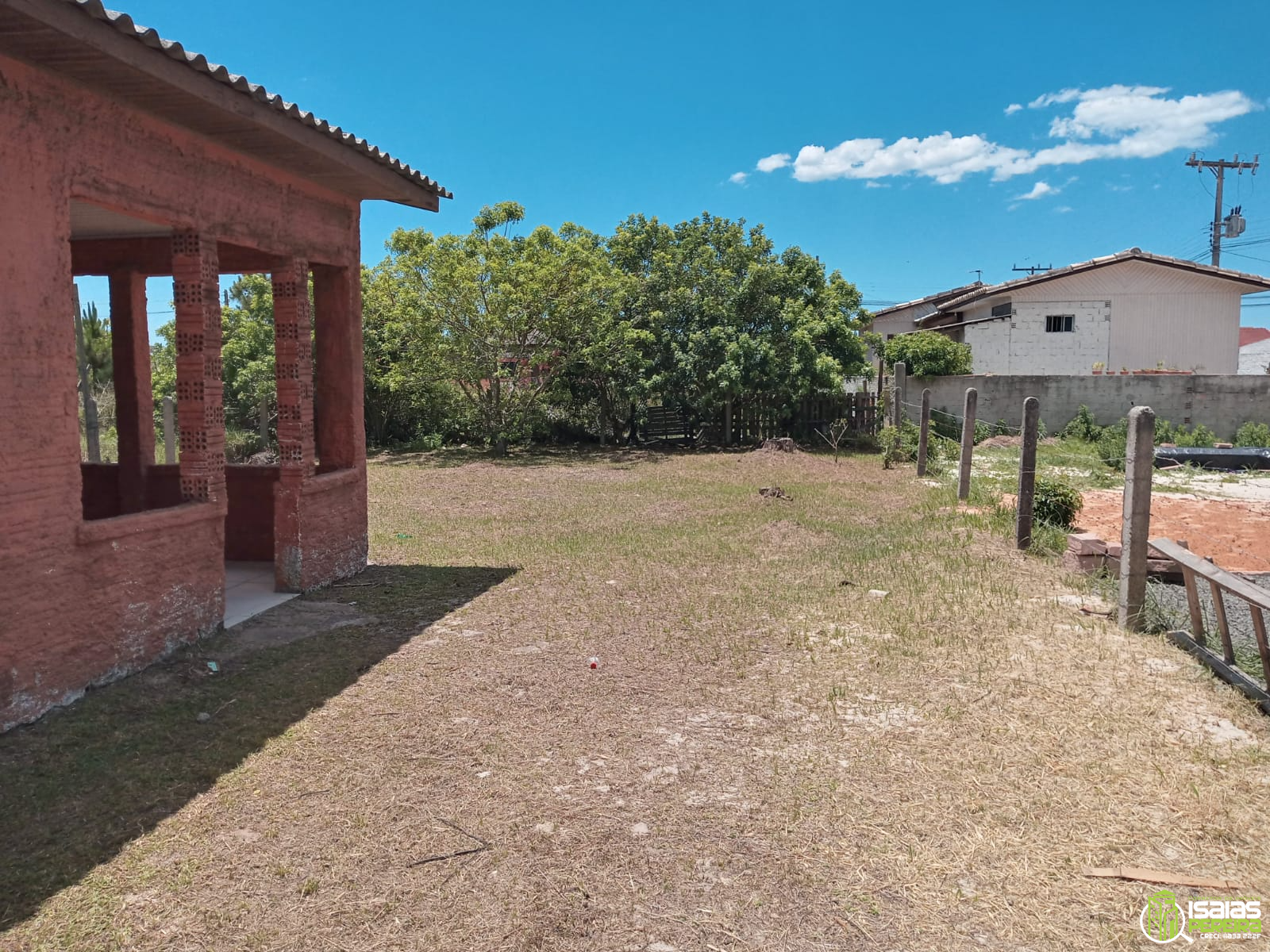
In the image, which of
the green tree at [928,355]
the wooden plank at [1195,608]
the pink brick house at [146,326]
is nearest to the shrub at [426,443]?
the green tree at [928,355]

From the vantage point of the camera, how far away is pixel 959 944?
282cm

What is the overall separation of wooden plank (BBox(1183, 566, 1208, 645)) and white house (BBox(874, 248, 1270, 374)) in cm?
2373

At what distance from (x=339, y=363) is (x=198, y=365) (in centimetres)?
202

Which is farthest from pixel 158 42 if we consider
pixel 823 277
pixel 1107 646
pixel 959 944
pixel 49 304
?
pixel 823 277

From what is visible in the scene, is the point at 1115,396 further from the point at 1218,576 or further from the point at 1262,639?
the point at 1262,639

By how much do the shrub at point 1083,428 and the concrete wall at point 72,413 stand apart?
19442 millimetres

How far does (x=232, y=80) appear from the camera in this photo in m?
4.97

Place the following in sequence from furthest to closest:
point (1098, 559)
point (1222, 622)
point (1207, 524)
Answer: point (1207, 524)
point (1098, 559)
point (1222, 622)

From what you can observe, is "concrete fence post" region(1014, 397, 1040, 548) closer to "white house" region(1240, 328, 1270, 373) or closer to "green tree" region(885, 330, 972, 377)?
Result: "green tree" region(885, 330, 972, 377)

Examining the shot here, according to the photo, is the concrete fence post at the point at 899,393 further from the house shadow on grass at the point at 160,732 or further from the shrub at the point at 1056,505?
the house shadow on grass at the point at 160,732

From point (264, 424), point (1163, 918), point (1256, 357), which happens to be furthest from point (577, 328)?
point (1256, 357)

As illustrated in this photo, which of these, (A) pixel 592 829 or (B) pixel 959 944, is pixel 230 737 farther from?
(B) pixel 959 944

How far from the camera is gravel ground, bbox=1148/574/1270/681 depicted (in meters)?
5.09

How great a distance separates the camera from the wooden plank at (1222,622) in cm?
480
